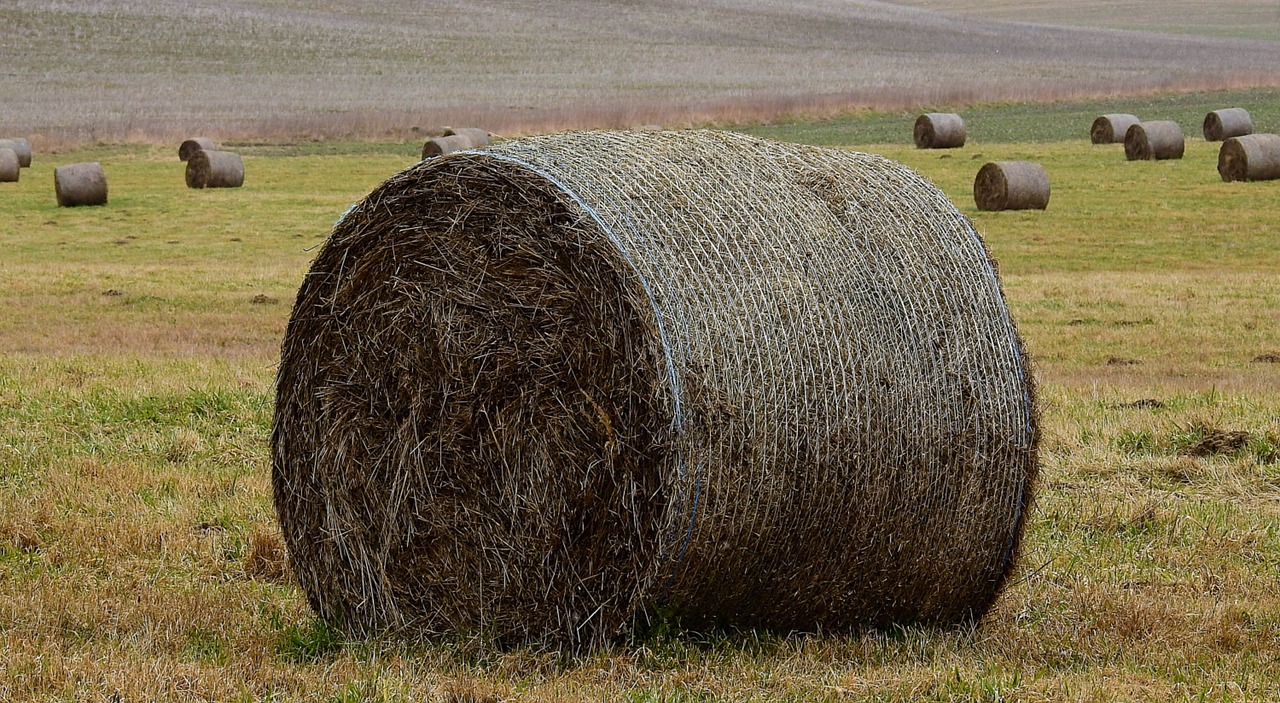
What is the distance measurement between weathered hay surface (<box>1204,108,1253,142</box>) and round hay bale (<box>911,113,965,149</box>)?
601 centimetres

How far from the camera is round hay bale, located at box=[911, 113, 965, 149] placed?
38219 millimetres

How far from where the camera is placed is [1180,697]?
4.95 meters

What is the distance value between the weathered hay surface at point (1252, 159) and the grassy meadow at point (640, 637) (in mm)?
10240

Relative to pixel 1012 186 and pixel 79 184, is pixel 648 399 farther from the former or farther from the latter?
pixel 79 184

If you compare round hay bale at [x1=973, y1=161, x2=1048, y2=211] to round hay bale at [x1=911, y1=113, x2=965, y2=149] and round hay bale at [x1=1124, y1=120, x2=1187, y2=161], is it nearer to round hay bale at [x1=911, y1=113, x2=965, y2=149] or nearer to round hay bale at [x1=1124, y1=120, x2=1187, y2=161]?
round hay bale at [x1=1124, y1=120, x2=1187, y2=161]

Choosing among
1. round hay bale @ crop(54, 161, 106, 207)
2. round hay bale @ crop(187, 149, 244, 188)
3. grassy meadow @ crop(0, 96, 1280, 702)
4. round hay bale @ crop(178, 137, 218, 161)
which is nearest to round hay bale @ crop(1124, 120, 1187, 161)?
grassy meadow @ crop(0, 96, 1280, 702)

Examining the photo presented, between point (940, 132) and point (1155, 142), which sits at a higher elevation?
point (1155, 142)

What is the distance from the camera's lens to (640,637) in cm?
539

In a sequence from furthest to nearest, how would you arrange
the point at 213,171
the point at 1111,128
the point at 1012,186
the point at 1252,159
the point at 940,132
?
the point at 940,132, the point at 1111,128, the point at 213,171, the point at 1252,159, the point at 1012,186

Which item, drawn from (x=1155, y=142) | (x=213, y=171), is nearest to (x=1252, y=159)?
(x=1155, y=142)

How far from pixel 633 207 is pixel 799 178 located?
0.87 metres

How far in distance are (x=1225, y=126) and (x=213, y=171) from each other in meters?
24.0

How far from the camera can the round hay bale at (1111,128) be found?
3728 cm

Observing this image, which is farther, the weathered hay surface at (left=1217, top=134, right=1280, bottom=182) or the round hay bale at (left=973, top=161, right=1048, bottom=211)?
the weathered hay surface at (left=1217, top=134, right=1280, bottom=182)
